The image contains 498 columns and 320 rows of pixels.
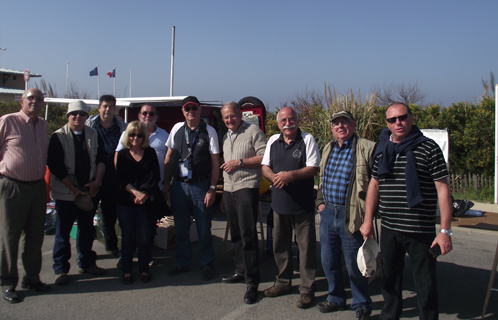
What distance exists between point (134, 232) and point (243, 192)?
1.39m

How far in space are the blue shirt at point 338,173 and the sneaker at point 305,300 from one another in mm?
965

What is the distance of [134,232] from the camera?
14.3 ft

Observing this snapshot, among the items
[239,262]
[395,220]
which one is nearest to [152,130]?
[239,262]

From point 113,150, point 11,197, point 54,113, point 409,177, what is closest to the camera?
point 409,177

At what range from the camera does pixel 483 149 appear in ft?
31.4

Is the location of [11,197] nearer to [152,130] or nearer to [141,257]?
[141,257]

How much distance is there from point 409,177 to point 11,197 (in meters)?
3.78

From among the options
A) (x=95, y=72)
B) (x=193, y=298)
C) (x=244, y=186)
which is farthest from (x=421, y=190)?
(x=95, y=72)

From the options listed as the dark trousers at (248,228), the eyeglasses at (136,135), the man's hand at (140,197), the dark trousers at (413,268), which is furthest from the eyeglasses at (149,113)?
the dark trousers at (413,268)

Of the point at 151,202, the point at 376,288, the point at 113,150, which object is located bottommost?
the point at 376,288

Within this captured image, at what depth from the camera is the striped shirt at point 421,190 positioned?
2.84 metres

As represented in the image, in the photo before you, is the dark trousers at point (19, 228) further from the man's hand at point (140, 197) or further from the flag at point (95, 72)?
the flag at point (95, 72)

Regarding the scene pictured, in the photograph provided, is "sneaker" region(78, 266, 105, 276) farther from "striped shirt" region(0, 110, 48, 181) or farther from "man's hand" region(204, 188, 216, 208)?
"man's hand" region(204, 188, 216, 208)

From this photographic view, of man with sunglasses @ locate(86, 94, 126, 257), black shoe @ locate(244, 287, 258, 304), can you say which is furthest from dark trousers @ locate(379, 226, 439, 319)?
man with sunglasses @ locate(86, 94, 126, 257)
